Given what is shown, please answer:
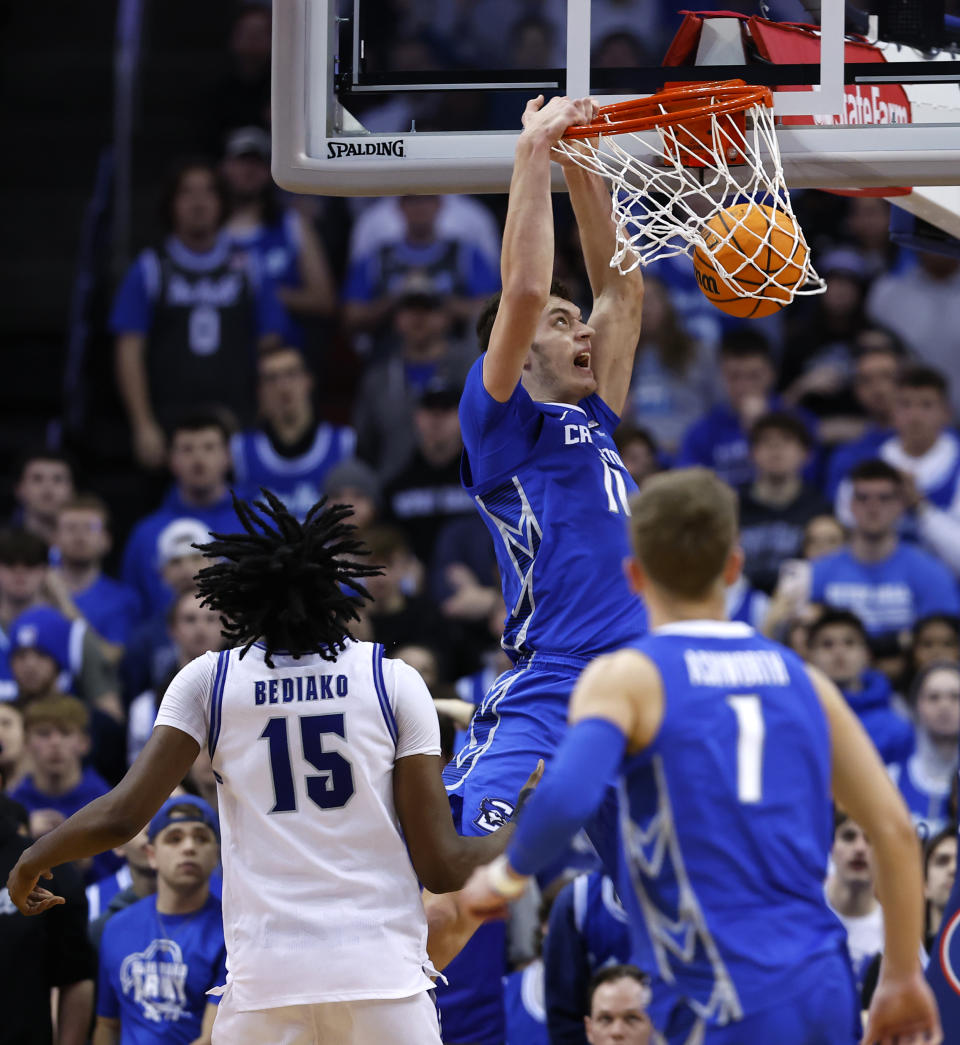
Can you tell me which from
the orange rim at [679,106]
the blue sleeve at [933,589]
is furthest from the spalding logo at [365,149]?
the blue sleeve at [933,589]

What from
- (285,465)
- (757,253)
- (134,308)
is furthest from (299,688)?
(134,308)

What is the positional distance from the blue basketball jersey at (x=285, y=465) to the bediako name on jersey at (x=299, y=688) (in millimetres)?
6686

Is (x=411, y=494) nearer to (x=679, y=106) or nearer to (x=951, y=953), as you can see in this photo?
(x=679, y=106)

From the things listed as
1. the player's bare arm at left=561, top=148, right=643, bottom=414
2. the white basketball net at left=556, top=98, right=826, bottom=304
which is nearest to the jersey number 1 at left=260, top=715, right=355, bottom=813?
the player's bare arm at left=561, top=148, right=643, bottom=414

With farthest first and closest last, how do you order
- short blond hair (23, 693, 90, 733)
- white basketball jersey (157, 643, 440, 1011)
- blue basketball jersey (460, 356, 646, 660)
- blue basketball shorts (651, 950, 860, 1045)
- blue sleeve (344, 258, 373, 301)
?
1. blue sleeve (344, 258, 373, 301)
2. short blond hair (23, 693, 90, 733)
3. blue basketball jersey (460, 356, 646, 660)
4. white basketball jersey (157, 643, 440, 1011)
5. blue basketball shorts (651, 950, 860, 1045)

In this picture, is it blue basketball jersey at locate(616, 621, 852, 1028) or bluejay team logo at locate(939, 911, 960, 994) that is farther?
bluejay team logo at locate(939, 911, 960, 994)

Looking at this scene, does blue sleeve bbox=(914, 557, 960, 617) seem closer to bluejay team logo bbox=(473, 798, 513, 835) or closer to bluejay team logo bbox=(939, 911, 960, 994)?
bluejay team logo bbox=(939, 911, 960, 994)

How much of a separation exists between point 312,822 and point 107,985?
2.59 m

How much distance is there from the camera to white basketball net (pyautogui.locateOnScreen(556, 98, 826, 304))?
5.50 meters

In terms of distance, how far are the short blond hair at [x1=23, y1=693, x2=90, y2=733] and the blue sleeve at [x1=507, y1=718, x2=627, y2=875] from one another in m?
5.19

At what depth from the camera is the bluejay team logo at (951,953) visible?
543 centimetres

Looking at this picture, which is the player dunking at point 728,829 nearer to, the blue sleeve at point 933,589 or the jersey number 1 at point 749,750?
the jersey number 1 at point 749,750

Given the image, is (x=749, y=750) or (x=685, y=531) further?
(x=685, y=531)

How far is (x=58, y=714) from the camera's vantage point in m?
8.59
